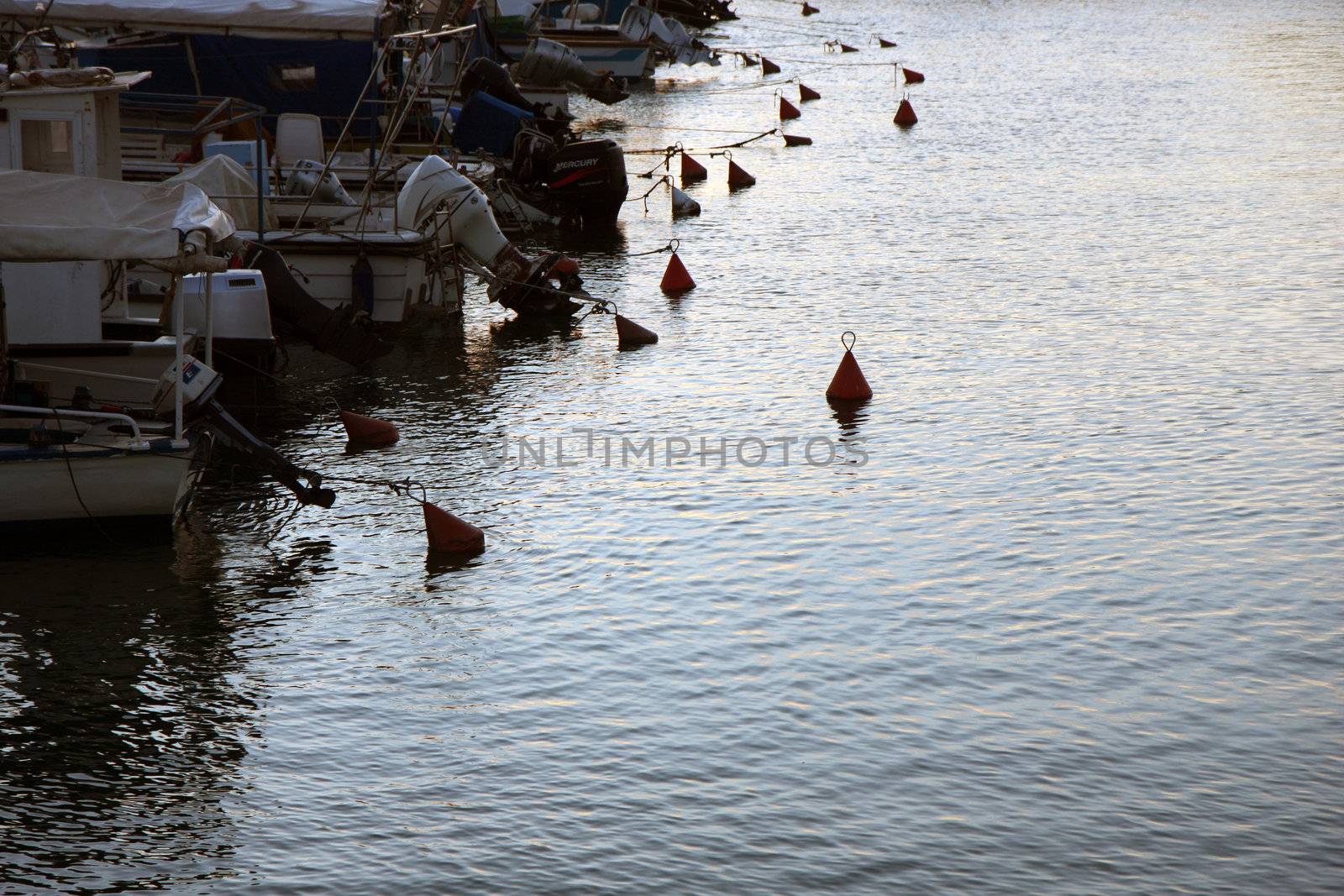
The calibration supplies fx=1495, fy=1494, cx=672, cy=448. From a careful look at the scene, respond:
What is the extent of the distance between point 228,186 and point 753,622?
10.7 metres

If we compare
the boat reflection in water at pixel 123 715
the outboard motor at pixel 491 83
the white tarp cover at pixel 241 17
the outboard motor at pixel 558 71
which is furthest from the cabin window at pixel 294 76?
the boat reflection in water at pixel 123 715

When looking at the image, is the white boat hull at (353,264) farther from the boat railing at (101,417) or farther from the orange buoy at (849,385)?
the boat railing at (101,417)

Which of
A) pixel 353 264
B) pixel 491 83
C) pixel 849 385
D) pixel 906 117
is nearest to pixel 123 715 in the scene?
pixel 849 385

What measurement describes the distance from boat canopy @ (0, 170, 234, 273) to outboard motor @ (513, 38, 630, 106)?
29951 millimetres

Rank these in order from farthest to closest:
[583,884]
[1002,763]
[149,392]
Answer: [149,392]
[1002,763]
[583,884]

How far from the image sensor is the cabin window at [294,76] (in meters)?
26.9

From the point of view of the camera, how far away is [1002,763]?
30.7 ft

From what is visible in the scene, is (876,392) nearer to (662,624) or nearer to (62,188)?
(662,624)

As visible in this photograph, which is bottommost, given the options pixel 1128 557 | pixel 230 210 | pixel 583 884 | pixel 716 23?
pixel 583 884

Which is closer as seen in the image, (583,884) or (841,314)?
(583,884)

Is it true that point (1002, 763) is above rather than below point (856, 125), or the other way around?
below

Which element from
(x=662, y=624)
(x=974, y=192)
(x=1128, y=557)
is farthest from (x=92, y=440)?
(x=974, y=192)

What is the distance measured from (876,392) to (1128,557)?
5.18 meters

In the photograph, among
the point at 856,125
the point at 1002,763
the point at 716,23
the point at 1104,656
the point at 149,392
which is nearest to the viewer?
the point at 1002,763
